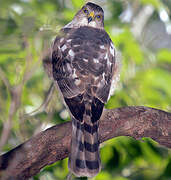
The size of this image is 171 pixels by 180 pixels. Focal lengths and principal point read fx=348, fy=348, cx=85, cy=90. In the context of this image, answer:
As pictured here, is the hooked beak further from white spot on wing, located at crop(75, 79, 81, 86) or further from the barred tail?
the barred tail

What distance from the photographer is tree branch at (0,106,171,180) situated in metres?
2.55

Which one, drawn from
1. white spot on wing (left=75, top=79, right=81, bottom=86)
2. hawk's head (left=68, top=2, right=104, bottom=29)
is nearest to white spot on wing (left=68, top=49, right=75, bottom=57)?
white spot on wing (left=75, top=79, right=81, bottom=86)

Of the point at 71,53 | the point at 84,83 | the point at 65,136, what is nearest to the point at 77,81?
the point at 84,83

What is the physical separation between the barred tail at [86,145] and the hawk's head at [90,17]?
1.50 meters

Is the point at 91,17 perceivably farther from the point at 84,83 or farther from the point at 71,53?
the point at 84,83

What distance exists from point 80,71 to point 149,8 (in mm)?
3848

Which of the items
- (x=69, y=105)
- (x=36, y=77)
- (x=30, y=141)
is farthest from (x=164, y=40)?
(x=30, y=141)

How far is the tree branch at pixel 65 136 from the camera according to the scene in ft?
8.38

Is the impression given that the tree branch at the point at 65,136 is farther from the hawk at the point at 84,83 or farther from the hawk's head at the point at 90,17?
the hawk's head at the point at 90,17

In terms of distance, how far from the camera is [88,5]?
14.3ft

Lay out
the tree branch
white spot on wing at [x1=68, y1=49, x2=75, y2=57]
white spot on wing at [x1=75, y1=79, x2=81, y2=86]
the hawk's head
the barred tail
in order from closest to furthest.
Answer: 1. the tree branch
2. the barred tail
3. white spot on wing at [x1=75, y1=79, x2=81, y2=86]
4. white spot on wing at [x1=68, y1=49, x2=75, y2=57]
5. the hawk's head

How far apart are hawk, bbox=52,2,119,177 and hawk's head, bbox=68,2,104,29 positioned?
53 centimetres

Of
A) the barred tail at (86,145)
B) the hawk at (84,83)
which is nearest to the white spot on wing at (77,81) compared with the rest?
the hawk at (84,83)

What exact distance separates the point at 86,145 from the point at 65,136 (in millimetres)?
199
